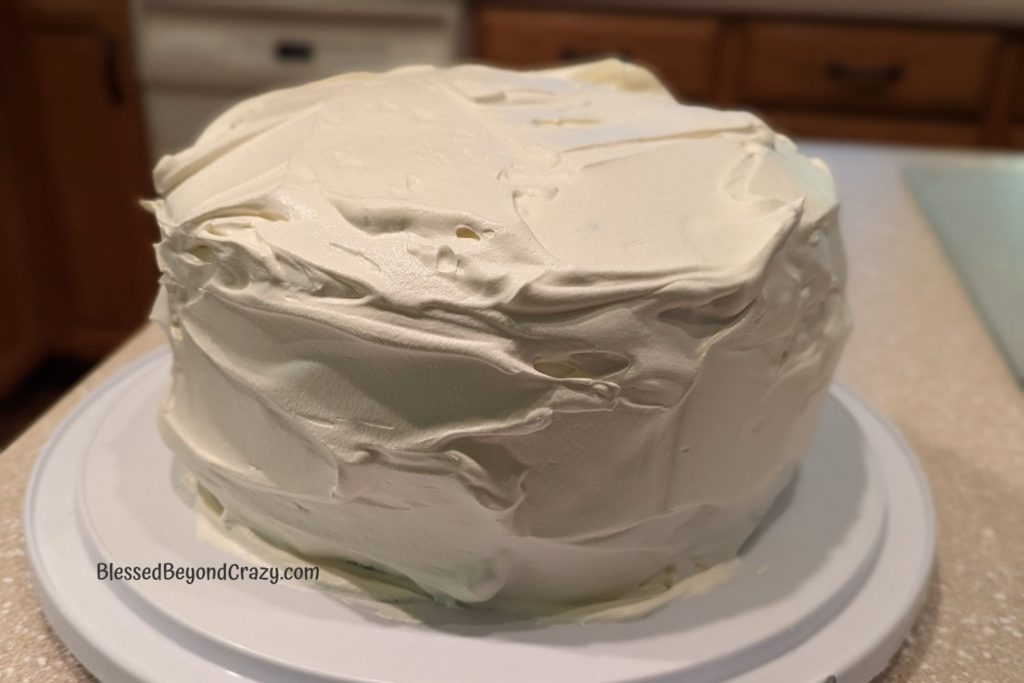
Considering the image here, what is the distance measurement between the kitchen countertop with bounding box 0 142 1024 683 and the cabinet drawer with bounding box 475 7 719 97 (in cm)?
50

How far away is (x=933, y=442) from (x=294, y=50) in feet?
4.87

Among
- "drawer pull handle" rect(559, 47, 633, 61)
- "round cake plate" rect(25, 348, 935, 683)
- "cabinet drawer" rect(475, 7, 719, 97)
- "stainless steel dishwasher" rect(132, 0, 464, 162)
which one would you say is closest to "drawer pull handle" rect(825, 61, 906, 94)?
"cabinet drawer" rect(475, 7, 719, 97)

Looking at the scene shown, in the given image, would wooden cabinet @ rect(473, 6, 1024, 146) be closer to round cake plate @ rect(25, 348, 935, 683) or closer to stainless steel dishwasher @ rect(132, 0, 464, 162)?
stainless steel dishwasher @ rect(132, 0, 464, 162)

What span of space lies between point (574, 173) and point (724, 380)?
19 centimetres

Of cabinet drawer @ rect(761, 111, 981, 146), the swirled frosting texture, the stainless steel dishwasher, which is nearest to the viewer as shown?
the swirled frosting texture

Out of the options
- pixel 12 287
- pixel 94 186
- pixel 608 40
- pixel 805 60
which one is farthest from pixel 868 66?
pixel 12 287

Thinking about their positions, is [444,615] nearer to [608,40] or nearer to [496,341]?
[496,341]

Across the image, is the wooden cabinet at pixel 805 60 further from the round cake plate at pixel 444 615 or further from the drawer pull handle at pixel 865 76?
the round cake plate at pixel 444 615

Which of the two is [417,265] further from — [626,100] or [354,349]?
[626,100]

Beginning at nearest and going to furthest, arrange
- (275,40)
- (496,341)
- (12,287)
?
(496,341) → (275,40) → (12,287)

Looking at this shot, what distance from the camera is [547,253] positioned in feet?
2.02

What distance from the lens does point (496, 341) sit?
1.95 ft

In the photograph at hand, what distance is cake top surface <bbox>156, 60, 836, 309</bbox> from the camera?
62cm

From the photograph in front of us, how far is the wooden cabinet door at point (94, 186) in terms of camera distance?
2002 mm
